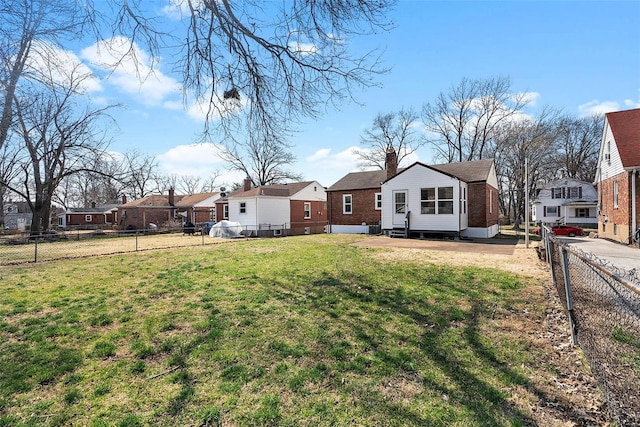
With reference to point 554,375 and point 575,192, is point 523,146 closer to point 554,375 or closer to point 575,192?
point 575,192

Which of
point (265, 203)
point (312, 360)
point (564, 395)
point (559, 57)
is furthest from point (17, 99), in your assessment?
point (265, 203)

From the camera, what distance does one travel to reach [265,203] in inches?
1014

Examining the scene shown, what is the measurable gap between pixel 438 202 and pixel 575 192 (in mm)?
32782

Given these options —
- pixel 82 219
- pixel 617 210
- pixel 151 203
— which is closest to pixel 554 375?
pixel 617 210

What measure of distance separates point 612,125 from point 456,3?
17.7 metres

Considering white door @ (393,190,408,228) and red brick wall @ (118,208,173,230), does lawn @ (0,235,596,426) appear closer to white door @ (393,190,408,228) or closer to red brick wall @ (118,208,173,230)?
white door @ (393,190,408,228)

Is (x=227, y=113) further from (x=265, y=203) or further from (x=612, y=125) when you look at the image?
(x=612, y=125)

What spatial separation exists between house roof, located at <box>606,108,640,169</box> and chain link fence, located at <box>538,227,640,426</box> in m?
13.0

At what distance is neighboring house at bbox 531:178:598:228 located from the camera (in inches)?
1479

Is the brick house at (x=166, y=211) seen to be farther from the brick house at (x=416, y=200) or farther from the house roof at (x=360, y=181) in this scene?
the brick house at (x=416, y=200)

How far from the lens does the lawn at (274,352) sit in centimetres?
297

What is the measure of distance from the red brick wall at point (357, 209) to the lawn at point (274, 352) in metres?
14.8

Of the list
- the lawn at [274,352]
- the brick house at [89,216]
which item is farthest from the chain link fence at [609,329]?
the brick house at [89,216]

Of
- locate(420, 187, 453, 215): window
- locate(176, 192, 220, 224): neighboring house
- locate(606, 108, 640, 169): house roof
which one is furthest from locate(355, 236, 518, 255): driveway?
locate(176, 192, 220, 224): neighboring house
